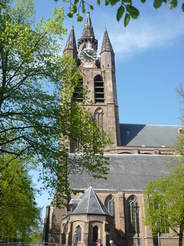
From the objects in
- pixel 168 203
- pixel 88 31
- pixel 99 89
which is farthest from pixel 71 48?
pixel 168 203

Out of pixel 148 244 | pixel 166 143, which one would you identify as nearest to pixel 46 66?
pixel 148 244

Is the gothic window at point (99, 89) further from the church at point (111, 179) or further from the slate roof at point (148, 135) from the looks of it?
the slate roof at point (148, 135)

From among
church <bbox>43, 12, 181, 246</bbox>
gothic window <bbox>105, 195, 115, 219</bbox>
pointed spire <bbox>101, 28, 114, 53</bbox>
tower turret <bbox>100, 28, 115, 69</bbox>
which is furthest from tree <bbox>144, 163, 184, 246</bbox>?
pointed spire <bbox>101, 28, 114, 53</bbox>

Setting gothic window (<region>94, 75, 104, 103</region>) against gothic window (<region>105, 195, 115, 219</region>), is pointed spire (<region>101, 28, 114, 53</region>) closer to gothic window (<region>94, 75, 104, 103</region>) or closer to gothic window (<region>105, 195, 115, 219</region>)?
gothic window (<region>94, 75, 104, 103</region>)

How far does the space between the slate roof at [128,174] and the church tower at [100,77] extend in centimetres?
327

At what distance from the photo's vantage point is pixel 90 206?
2177 centimetres

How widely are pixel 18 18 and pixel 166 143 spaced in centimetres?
3147

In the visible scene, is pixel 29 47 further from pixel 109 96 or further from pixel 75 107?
pixel 109 96

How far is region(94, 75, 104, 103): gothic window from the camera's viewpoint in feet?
122

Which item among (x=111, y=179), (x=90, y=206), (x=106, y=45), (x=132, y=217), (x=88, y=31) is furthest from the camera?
(x=88, y=31)

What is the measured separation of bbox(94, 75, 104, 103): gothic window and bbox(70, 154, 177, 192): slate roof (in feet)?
31.7

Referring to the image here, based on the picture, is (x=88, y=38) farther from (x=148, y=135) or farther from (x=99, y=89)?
(x=148, y=135)

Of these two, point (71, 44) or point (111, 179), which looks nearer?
point (111, 179)

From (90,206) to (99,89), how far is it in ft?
67.7
